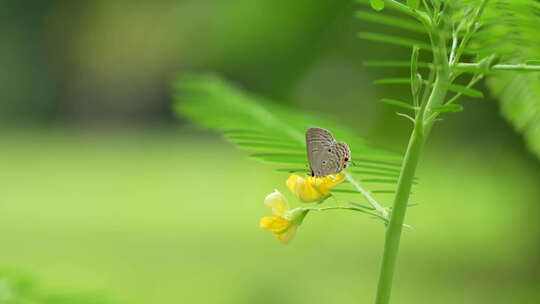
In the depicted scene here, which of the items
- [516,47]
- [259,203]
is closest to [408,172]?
[516,47]

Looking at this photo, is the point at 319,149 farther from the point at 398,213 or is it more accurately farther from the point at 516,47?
the point at 516,47

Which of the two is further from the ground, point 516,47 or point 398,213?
point 516,47

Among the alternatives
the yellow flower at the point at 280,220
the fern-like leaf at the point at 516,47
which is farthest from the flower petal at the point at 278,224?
the fern-like leaf at the point at 516,47

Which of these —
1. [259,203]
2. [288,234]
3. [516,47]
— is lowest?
[288,234]

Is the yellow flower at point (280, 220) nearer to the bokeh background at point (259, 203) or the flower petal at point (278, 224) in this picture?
the flower petal at point (278, 224)

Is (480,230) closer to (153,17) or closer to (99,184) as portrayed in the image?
(99,184)
